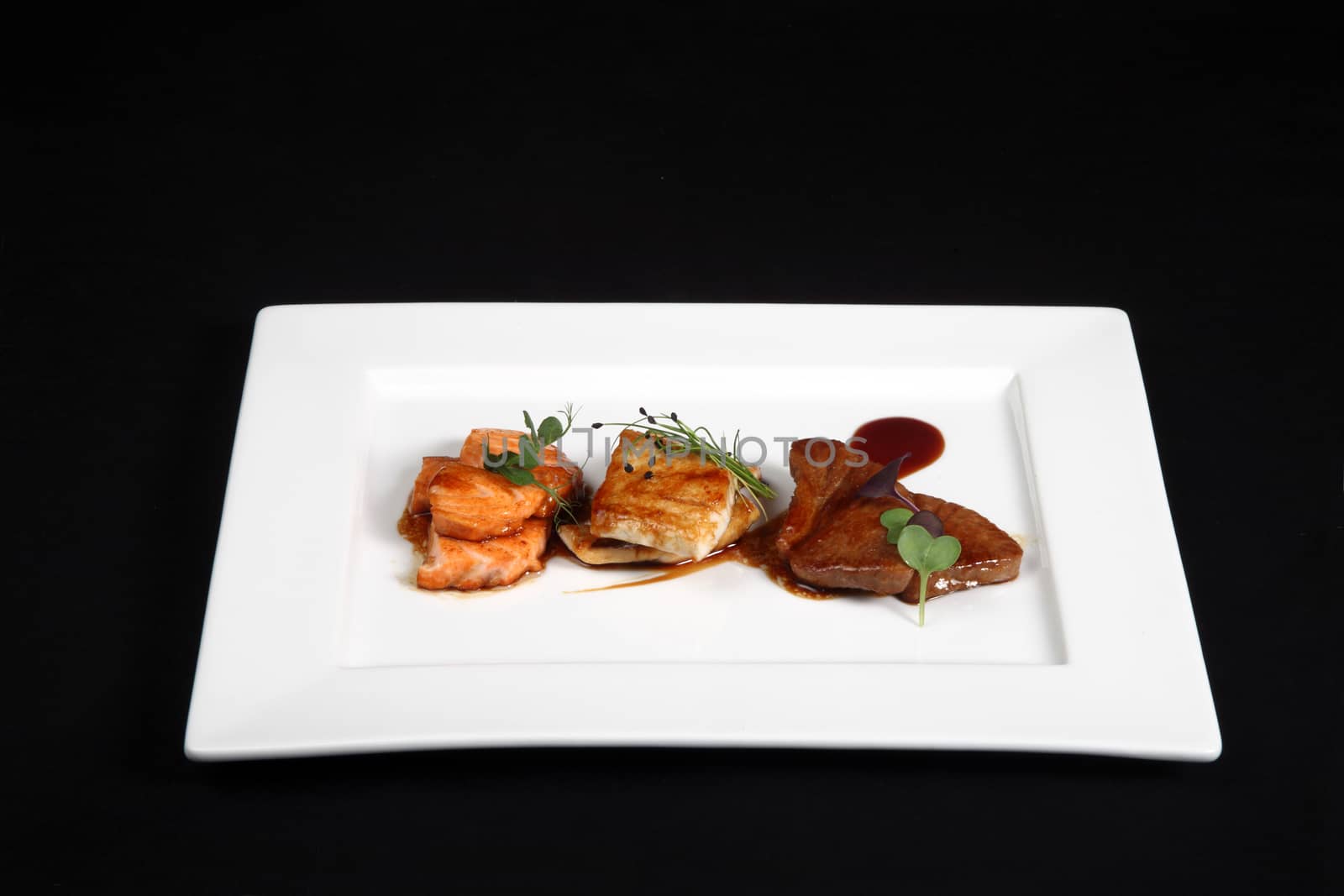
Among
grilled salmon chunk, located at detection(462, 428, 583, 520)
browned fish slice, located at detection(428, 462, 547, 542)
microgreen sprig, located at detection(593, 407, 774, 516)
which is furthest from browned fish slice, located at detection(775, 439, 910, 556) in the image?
browned fish slice, located at detection(428, 462, 547, 542)

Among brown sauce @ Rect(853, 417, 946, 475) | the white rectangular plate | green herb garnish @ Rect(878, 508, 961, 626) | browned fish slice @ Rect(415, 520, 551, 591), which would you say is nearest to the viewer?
the white rectangular plate

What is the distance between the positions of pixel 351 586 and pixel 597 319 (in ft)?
4.80

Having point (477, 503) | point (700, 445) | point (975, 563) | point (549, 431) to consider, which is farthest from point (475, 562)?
point (975, 563)

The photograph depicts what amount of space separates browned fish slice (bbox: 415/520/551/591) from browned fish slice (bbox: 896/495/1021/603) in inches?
49.2

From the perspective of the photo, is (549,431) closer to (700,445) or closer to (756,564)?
(700,445)

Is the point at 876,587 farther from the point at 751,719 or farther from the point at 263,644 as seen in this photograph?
the point at 263,644

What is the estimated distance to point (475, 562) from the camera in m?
4.35

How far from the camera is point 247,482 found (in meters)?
4.65

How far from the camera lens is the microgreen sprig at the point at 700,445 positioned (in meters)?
4.61

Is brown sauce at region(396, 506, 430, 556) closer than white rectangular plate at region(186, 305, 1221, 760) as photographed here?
No

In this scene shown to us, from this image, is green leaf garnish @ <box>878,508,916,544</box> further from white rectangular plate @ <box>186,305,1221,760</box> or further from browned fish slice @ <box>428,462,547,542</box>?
browned fish slice @ <box>428,462,547,542</box>

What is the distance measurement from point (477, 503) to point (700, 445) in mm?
795

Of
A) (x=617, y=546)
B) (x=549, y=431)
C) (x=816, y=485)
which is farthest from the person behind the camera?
(x=549, y=431)

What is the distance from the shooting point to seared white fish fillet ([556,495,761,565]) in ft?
14.6
